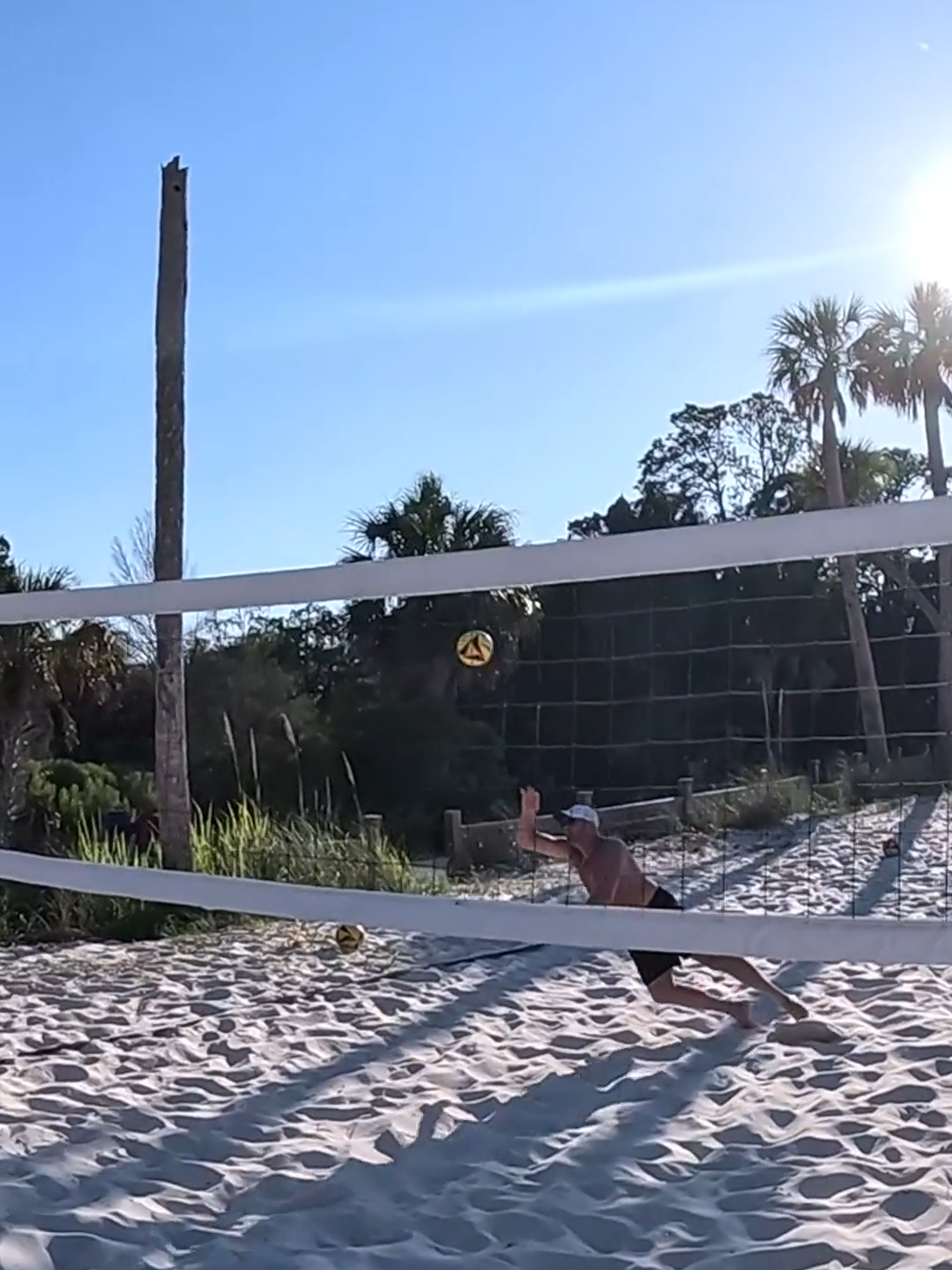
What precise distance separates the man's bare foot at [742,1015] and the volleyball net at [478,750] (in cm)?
57

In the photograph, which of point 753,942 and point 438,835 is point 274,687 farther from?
point 753,942

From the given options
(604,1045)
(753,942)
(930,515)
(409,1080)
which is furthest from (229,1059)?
(930,515)

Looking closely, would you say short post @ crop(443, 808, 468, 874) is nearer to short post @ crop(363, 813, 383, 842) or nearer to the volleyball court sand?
short post @ crop(363, 813, 383, 842)

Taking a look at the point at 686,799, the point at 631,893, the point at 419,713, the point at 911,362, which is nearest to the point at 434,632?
the point at 419,713

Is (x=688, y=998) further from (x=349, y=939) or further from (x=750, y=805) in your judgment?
(x=750, y=805)

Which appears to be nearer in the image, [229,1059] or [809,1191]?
[809,1191]

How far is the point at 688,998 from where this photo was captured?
5016 millimetres

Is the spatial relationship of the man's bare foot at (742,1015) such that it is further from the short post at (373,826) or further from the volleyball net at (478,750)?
the short post at (373,826)

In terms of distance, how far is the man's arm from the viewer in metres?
4.74

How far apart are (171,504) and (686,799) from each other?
543 centimetres

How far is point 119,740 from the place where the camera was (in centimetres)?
1168

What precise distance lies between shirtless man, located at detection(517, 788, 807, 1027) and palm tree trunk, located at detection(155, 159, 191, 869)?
15.2ft

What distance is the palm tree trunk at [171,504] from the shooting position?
946 cm

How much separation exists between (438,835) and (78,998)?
13.9ft
